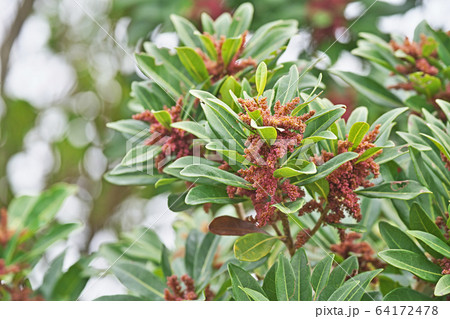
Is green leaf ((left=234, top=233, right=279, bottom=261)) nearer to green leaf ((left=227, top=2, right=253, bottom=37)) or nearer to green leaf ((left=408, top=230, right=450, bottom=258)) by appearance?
green leaf ((left=408, top=230, right=450, bottom=258))

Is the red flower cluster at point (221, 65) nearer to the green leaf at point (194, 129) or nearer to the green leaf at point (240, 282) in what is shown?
the green leaf at point (194, 129)

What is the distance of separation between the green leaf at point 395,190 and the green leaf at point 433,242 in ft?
0.17

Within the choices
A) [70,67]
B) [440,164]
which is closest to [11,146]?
[70,67]

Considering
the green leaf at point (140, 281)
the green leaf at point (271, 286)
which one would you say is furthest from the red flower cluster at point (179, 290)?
the green leaf at point (271, 286)

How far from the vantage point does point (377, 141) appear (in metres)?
0.74

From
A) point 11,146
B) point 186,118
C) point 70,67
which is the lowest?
point 11,146

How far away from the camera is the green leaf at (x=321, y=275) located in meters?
0.72

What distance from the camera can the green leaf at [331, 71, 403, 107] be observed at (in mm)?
1014

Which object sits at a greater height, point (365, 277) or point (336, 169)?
point (336, 169)

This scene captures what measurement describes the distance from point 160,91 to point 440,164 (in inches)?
17.8

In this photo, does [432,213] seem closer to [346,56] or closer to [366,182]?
[366,182]

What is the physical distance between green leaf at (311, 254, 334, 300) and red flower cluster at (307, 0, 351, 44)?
957 millimetres

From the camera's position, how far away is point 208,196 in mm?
690

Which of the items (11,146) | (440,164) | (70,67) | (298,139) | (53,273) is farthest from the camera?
(70,67)
